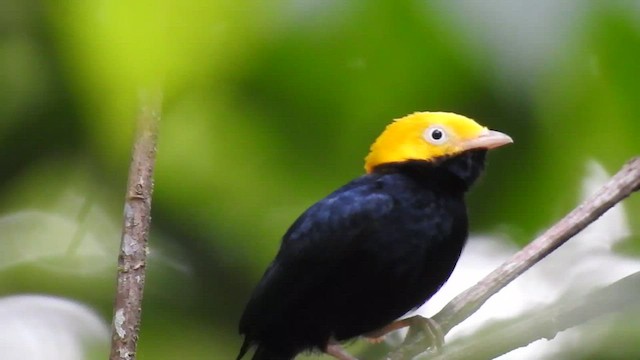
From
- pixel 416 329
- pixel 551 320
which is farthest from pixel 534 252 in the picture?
pixel 416 329

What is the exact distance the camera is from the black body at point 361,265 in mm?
1471

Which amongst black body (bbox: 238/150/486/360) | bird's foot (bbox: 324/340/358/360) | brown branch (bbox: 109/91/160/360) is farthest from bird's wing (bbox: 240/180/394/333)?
brown branch (bbox: 109/91/160/360)

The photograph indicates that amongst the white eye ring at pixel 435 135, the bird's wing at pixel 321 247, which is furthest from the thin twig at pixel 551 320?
the white eye ring at pixel 435 135

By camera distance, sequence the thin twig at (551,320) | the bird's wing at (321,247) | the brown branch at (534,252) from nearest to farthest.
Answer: the thin twig at (551,320)
the brown branch at (534,252)
the bird's wing at (321,247)

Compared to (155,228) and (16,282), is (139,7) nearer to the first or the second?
(155,228)

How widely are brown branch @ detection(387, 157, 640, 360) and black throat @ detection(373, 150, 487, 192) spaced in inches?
13.4

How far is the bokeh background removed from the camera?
359mm

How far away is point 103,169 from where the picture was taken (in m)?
1.00

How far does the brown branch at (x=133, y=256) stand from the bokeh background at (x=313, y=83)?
0.11 ft

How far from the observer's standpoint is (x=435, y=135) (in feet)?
5.17

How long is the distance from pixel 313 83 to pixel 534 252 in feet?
2.09

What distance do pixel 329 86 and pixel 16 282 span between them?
1.06 metres

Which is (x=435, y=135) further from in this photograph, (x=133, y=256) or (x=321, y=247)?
(x=133, y=256)

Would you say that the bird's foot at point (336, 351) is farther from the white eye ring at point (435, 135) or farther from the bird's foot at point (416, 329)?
the white eye ring at point (435, 135)
